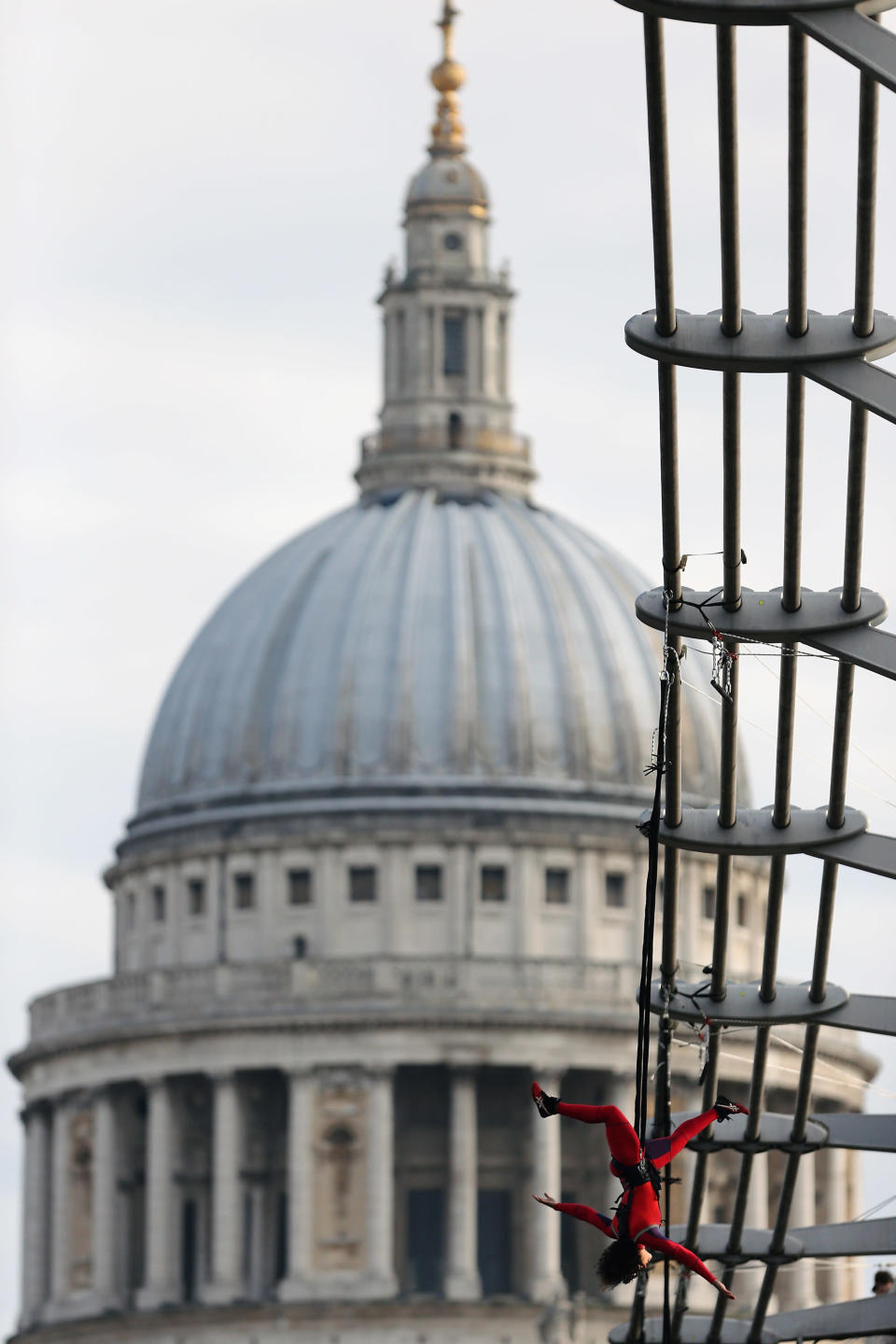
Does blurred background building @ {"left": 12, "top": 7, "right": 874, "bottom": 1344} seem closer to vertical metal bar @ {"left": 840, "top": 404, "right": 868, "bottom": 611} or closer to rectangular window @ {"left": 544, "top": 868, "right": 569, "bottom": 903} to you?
rectangular window @ {"left": 544, "top": 868, "right": 569, "bottom": 903}

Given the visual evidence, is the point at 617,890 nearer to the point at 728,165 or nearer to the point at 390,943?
the point at 390,943

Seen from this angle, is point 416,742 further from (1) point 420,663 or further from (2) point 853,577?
(2) point 853,577

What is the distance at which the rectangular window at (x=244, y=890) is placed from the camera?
151375 millimetres

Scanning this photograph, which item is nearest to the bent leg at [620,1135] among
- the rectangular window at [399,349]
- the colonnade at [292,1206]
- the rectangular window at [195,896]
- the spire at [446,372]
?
the colonnade at [292,1206]

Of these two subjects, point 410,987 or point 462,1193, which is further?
point 410,987

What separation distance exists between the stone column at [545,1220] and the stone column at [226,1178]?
9417 millimetres

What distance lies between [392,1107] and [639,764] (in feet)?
46.5

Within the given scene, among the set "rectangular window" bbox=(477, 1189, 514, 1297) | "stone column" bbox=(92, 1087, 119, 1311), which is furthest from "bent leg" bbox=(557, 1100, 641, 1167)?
"stone column" bbox=(92, 1087, 119, 1311)

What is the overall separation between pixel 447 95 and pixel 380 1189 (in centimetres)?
4481

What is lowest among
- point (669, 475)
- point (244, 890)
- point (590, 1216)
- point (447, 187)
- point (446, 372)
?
point (590, 1216)

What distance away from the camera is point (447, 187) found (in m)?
163

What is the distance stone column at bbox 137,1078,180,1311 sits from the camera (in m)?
147

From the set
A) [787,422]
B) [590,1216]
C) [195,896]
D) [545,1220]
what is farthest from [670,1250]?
[195,896]

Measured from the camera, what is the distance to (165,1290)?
147125 millimetres
